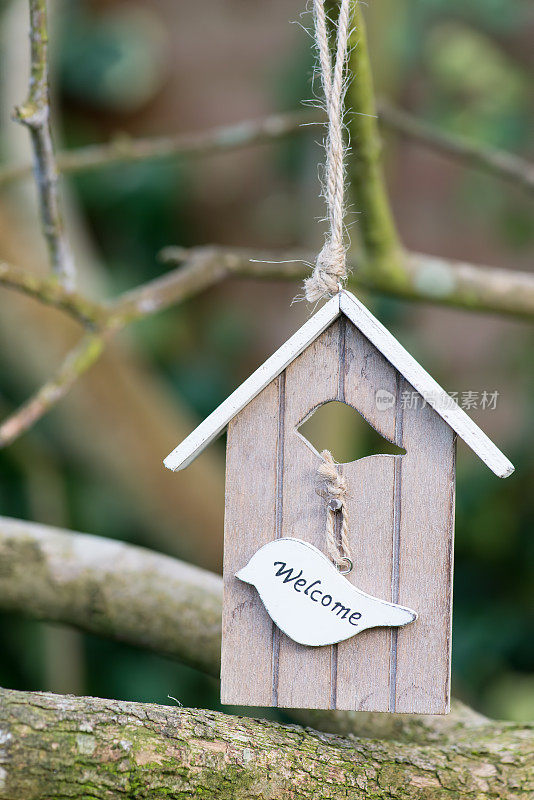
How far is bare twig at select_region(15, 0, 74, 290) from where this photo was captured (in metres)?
0.87

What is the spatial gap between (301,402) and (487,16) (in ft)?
10.4

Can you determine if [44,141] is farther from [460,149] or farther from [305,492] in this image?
[460,149]

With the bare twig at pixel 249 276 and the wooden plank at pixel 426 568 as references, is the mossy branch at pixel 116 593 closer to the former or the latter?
the bare twig at pixel 249 276

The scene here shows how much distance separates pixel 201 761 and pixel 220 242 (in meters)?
3.46

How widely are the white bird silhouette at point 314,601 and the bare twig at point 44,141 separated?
0.56 meters

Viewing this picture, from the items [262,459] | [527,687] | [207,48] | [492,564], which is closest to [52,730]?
[262,459]

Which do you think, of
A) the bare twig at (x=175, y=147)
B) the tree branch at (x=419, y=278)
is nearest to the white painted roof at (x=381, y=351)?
the tree branch at (x=419, y=278)

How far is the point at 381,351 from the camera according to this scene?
726 millimetres

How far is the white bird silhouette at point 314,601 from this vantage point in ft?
2.36

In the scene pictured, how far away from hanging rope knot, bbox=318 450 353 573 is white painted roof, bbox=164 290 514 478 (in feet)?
0.30

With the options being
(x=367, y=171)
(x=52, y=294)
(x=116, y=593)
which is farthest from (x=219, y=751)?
(x=367, y=171)

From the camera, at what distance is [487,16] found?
11.0ft

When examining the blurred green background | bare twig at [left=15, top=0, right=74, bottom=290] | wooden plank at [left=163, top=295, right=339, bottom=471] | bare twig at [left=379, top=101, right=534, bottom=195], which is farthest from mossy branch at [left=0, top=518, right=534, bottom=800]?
the blurred green background

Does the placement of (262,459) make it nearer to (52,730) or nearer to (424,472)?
(424,472)
